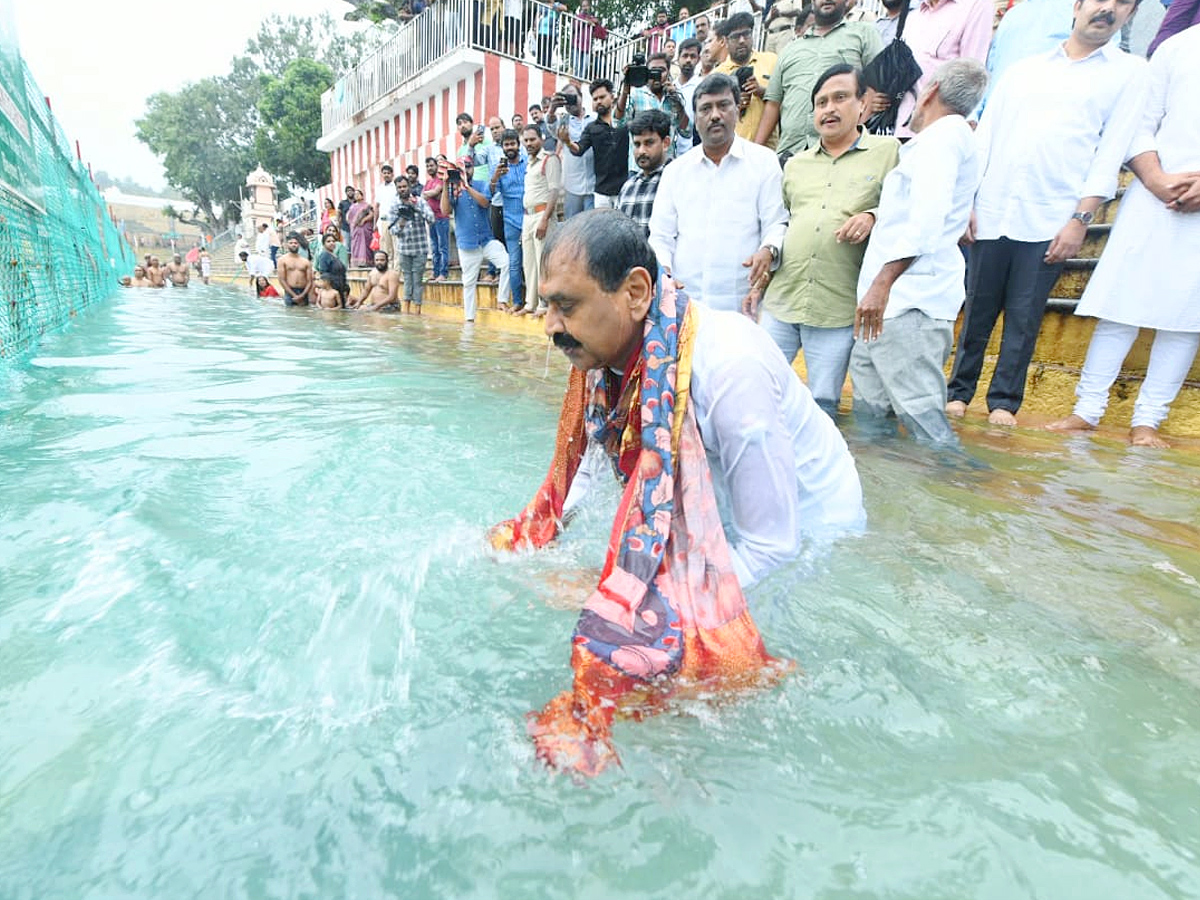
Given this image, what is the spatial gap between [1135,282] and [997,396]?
87 centimetres

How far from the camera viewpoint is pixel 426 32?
18172mm

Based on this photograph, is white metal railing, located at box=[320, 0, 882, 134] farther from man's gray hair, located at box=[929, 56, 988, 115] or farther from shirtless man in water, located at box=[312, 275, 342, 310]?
man's gray hair, located at box=[929, 56, 988, 115]

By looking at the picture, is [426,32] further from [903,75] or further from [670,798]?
[670,798]

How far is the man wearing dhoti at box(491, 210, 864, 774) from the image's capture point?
120cm

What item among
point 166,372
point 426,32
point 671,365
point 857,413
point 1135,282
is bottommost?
point 166,372

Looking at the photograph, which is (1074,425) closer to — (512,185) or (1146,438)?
(1146,438)

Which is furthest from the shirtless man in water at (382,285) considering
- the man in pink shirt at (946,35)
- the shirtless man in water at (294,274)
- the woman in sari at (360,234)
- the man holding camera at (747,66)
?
the man in pink shirt at (946,35)

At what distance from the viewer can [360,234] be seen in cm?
1477

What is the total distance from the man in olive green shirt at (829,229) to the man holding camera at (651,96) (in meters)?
2.63

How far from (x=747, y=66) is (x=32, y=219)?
6847 millimetres

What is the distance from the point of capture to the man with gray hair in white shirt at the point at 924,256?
288cm

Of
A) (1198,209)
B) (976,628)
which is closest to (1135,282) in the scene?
(1198,209)

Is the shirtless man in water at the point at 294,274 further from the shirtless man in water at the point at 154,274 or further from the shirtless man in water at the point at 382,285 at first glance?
the shirtless man in water at the point at 154,274

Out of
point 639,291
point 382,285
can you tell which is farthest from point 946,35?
point 382,285
